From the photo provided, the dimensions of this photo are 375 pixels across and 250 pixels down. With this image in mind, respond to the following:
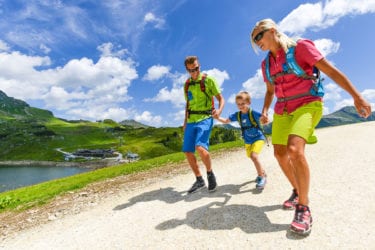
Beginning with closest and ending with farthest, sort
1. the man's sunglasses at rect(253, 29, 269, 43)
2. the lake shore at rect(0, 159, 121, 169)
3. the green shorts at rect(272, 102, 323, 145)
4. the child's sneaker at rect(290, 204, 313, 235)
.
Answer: the child's sneaker at rect(290, 204, 313, 235), the green shorts at rect(272, 102, 323, 145), the man's sunglasses at rect(253, 29, 269, 43), the lake shore at rect(0, 159, 121, 169)

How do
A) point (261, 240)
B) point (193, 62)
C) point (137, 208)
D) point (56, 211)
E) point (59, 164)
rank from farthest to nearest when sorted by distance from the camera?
point (59, 164) < point (56, 211) < point (193, 62) < point (137, 208) < point (261, 240)

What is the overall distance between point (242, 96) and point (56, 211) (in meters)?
7.02

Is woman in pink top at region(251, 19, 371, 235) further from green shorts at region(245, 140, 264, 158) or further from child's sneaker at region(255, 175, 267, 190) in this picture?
green shorts at region(245, 140, 264, 158)

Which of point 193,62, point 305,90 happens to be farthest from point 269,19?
point 193,62

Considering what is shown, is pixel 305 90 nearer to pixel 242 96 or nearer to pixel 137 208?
pixel 242 96

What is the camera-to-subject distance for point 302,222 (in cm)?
457

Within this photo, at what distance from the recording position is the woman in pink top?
4.54 meters

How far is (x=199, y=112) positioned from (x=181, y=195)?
2522 millimetres

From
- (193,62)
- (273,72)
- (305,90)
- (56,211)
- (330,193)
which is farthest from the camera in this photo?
(56,211)

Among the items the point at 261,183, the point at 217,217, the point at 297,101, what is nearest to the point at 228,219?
the point at 217,217

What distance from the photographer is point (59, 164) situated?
509ft

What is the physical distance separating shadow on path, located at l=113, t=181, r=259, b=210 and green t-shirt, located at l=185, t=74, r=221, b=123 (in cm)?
216

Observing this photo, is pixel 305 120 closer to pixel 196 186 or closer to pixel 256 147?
pixel 256 147

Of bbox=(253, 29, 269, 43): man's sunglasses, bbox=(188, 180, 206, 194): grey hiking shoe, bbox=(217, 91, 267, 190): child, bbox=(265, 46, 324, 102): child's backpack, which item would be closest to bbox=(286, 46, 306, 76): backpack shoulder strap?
bbox=(265, 46, 324, 102): child's backpack
